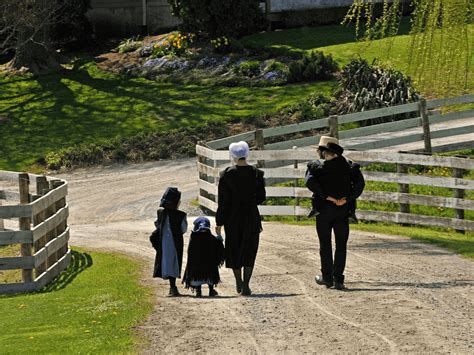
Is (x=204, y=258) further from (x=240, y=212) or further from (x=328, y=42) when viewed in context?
(x=328, y=42)

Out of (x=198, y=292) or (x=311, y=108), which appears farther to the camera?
(x=311, y=108)

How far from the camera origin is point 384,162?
63.8 feet

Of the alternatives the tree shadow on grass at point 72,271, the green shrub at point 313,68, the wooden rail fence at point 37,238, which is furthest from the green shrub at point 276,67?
the wooden rail fence at point 37,238

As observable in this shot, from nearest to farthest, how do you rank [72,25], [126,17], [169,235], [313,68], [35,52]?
[169,235], [313,68], [35,52], [72,25], [126,17]

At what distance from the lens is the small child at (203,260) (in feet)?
42.5

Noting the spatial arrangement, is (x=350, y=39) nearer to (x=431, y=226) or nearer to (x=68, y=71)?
(x=68, y=71)

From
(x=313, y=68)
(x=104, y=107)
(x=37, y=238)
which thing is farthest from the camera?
(x=104, y=107)

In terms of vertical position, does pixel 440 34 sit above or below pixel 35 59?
above

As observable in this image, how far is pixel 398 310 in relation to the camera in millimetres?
11320

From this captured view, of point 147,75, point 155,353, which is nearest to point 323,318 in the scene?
point 155,353

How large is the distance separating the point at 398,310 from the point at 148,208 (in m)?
12.9

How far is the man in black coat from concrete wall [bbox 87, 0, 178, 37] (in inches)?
1228

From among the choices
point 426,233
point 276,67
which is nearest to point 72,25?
point 276,67

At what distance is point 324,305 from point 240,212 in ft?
5.27
